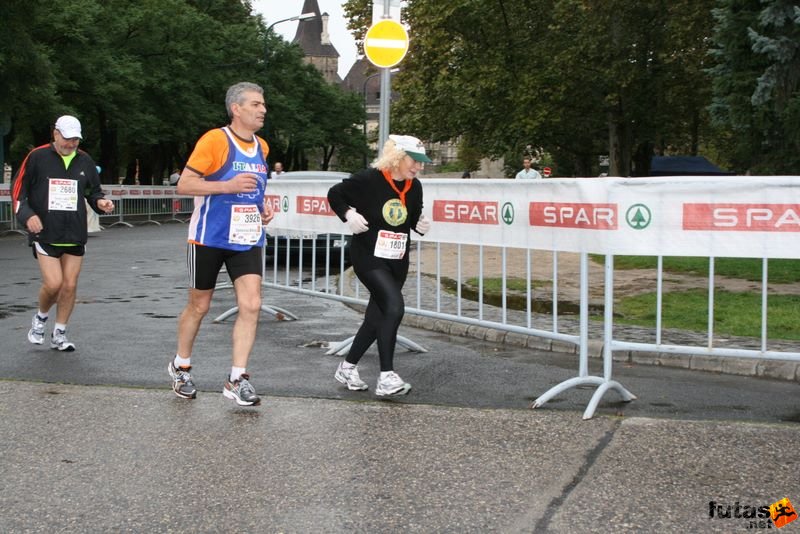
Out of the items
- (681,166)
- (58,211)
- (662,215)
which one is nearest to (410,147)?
(662,215)

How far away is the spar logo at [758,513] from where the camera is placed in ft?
14.6

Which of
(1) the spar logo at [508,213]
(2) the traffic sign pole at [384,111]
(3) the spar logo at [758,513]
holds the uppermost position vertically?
(2) the traffic sign pole at [384,111]

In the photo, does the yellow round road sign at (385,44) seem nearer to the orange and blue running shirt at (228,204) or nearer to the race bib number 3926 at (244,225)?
the orange and blue running shirt at (228,204)

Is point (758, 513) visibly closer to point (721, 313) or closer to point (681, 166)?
point (721, 313)

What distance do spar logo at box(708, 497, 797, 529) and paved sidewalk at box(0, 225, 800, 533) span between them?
0.03 meters

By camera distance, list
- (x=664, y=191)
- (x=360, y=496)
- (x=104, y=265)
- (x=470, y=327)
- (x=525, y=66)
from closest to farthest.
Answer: (x=360, y=496) < (x=664, y=191) < (x=470, y=327) < (x=104, y=265) < (x=525, y=66)

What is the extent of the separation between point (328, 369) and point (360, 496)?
11.2 feet

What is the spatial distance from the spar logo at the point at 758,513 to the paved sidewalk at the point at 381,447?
28 mm

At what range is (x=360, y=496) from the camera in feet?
15.7

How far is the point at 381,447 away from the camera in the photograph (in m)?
5.66

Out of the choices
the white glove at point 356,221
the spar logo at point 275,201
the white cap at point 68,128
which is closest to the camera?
the white glove at point 356,221

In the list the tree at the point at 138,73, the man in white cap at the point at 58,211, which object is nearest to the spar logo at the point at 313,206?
the man in white cap at the point at 58,211

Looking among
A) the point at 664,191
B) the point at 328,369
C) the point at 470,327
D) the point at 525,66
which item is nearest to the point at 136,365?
the point at 328,369

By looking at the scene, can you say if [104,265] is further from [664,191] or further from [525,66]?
[525,66]
